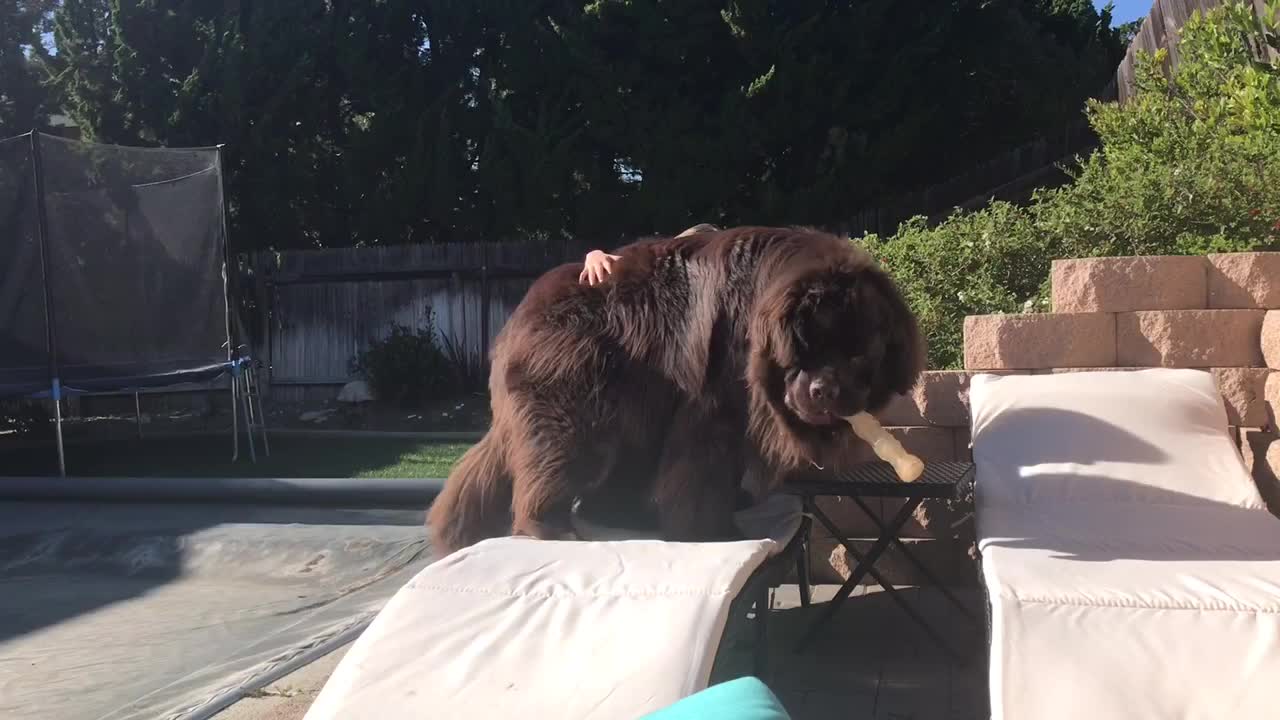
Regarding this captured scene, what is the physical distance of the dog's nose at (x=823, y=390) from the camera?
95.7 inches

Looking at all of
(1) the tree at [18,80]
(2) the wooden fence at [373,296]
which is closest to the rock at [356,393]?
(2) the wooden fence at [373,296]

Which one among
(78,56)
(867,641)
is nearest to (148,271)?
(78,56)

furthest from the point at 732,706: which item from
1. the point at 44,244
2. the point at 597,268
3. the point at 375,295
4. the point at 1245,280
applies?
the point at 375,295

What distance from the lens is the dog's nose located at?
7.97ft

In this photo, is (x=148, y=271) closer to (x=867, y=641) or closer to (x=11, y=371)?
(x=11, y=371)

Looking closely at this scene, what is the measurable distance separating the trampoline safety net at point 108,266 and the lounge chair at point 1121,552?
8012 millimetres

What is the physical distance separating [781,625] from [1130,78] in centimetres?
602

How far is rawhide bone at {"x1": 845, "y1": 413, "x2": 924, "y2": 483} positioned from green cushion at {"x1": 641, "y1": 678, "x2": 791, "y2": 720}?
1299mm

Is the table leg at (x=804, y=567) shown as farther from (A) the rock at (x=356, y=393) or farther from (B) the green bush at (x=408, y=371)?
(A) the rock at (x=356, y=393)

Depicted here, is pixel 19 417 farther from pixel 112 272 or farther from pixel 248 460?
pixel 248 460

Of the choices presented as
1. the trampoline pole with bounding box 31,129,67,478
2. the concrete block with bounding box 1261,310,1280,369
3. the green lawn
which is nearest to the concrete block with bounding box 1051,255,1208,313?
the concrete block with bounding box 1261,310,1280,369

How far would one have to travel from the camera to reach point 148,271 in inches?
372

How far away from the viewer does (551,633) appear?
2258 mm

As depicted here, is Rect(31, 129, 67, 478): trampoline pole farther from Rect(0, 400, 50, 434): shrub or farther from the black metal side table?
the black metal side table
